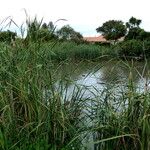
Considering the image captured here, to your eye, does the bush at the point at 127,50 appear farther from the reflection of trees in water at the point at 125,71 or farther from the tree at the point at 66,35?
the tree at the point at 66,35

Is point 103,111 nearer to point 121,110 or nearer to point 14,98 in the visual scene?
point 121,110

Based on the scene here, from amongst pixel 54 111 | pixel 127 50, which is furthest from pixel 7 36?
pixel 127 50

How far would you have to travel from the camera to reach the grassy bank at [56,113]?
2.62 metres

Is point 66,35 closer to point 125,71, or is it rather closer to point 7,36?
point 7,36

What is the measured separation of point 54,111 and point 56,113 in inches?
0.7

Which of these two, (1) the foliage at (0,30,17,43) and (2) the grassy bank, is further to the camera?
(1) the foliage at (0,30,17,43)

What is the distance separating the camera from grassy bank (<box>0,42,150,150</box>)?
2619mm

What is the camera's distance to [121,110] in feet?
9.27

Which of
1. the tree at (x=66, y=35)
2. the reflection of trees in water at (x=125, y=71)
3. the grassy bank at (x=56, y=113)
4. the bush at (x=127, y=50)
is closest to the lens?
the grassy bank at (x=56, y=113)

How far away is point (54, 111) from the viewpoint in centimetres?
278

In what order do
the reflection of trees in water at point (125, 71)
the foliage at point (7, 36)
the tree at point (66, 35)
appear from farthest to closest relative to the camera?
the tree at point (66, 35)
the foliage at point (7, 36)
the reflection of trees in water at point (125, 71)

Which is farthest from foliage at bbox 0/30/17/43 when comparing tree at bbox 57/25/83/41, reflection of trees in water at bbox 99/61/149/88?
reflection of trees in water at bbox 99/61/149/88

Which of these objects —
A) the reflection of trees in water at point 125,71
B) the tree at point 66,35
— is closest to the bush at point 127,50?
the reflection of trees in water at point 125,71

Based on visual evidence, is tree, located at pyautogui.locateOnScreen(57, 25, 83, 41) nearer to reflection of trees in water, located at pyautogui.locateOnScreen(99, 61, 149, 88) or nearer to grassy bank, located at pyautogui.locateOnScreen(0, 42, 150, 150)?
reflection of trees in water, located at pyautogui.locateOnScreen(99, 61, 149, 88)
